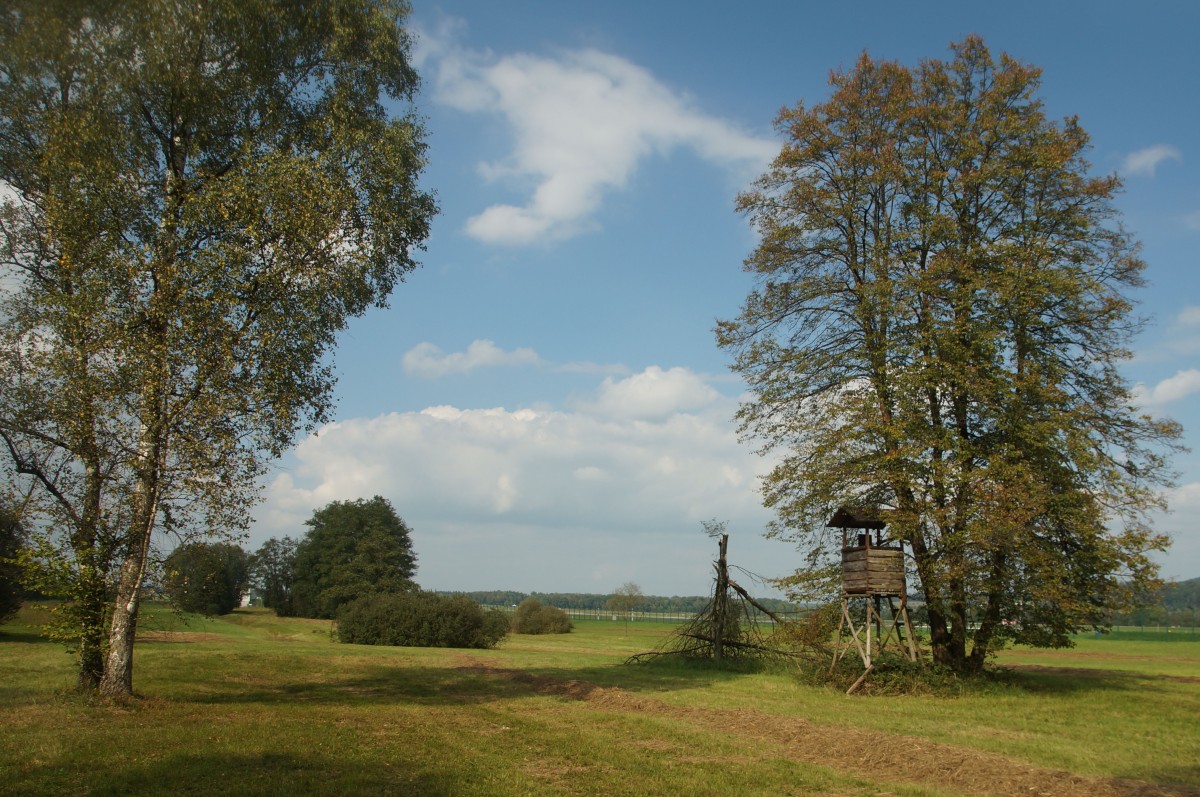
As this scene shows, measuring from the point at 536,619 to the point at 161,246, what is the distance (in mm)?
56868

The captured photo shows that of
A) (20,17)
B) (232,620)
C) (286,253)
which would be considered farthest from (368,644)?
(232,620)

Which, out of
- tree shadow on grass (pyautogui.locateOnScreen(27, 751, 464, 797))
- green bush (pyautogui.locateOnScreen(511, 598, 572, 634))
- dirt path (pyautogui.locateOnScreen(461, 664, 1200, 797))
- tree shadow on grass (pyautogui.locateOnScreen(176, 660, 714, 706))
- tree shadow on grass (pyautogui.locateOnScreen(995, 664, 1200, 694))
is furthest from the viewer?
green bush (pyautogui.locateOnScreen(511, 598, 572, 634))

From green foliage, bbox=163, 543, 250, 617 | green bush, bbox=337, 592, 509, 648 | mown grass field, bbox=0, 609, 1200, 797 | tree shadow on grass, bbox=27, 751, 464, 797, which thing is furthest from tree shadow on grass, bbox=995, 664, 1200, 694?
green bush, bbox=337, 592, 509, 648

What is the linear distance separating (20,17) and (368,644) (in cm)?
3198

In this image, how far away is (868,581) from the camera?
21.1 m

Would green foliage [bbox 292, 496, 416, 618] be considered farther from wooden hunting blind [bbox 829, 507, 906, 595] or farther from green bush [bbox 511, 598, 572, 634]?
wooden hunting blind [bbox 829, 507, 906, 595]

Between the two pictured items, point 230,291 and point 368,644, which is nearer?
point 230,291

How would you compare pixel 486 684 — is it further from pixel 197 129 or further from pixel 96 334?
pixel 197 129

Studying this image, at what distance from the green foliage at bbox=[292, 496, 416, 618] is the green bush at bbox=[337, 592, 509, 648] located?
108ft

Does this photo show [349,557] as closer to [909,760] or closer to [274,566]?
[274,566]

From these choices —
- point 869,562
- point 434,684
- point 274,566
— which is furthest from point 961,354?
point 274,566

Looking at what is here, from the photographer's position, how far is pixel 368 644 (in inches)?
1559

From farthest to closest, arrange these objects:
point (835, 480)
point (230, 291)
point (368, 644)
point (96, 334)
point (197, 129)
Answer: point (368, 644), point (835, 480), point (197, 129), point (230, 291), point (96, 334)

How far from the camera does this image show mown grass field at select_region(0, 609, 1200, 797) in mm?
9898
